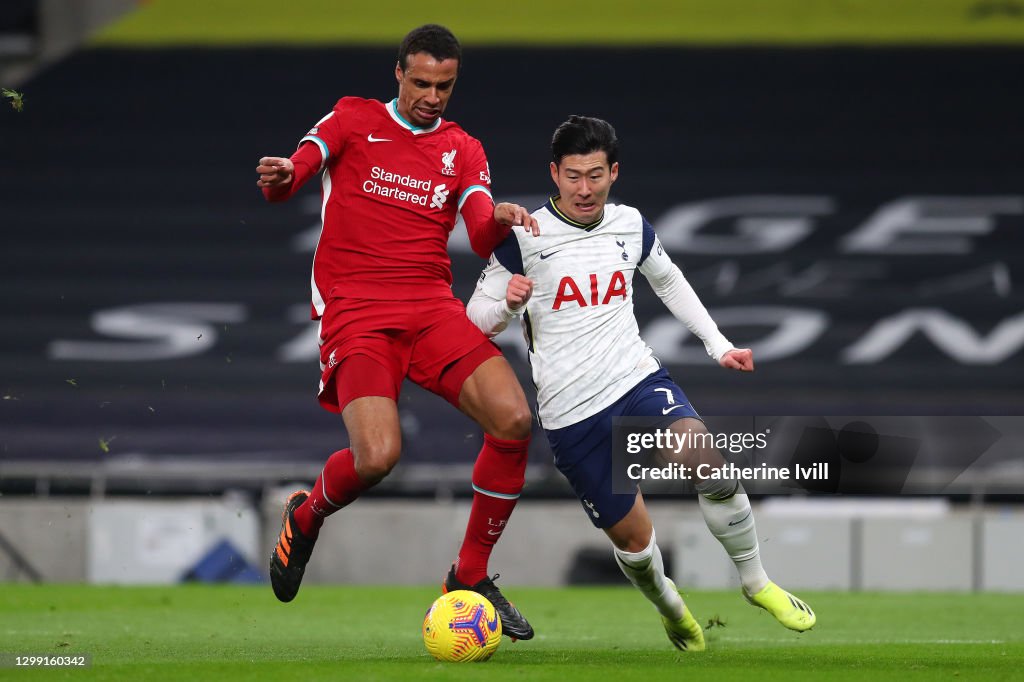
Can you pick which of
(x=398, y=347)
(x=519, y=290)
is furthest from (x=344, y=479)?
(x=519, y=290)

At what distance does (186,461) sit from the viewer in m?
14.0

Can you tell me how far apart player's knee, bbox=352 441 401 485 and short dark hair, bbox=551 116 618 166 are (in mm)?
1273

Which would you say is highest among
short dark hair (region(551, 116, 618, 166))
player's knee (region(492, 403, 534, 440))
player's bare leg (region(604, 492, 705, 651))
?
short dark hair (region(551, 116, 618, 166))

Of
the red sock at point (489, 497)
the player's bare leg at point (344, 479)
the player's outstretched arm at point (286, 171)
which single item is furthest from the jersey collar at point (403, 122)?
the red sock at point (489, 497)

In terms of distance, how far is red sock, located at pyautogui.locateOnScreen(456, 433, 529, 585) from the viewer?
19.2 ft

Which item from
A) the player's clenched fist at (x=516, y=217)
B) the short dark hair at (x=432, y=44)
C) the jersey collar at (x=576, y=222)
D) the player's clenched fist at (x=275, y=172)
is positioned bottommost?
the jersey collar at (x=576, y=222)

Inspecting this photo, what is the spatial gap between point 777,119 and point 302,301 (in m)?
5.05

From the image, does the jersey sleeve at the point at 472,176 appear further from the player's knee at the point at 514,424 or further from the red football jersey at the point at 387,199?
the player's knee at the point at 514,424

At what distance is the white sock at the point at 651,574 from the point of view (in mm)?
5766

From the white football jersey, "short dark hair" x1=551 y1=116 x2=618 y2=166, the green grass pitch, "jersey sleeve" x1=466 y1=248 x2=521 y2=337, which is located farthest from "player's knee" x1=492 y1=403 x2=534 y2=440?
"short dark hair" x1=551 y1=116 x2=618 y2=166

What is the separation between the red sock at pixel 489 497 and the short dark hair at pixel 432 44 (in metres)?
1.48

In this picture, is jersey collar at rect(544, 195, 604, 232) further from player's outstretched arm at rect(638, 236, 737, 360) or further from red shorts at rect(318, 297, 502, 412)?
red shorts at rect(318, 297, 502, 412)

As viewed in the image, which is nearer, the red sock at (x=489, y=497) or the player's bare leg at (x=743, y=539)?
the player's bare leg at (x=743, y=539)

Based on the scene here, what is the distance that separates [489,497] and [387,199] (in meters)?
1.24
